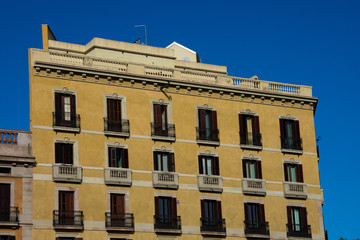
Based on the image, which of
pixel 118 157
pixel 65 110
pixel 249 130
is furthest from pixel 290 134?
pixel 65 110

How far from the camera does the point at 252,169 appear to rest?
232 feet

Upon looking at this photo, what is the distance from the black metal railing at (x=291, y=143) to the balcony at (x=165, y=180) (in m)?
11.1

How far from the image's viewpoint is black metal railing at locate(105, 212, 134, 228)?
6296cm

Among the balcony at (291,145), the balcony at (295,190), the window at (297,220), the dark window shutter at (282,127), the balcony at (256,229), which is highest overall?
the dark window shutter at (282,127)

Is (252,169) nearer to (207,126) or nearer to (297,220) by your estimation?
(207,126)

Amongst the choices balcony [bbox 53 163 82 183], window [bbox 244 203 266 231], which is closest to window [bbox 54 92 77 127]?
balcony [bbox 53 163 82 183]

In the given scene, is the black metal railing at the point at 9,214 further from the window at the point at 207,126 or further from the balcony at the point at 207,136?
the window at the point at 207,126

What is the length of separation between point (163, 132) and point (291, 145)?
40.1 feet

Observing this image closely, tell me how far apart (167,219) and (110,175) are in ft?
18.7

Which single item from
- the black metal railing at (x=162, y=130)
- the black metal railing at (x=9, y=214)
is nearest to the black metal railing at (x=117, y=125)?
the black metal railing at (x=162, y=130)

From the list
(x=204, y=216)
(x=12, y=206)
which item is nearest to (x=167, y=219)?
(x=204, y=216)

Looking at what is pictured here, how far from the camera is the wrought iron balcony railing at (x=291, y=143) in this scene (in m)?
72.7

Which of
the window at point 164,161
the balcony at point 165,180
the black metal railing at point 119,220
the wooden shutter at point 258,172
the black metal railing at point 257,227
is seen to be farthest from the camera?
the wooden shutter at point 258,172

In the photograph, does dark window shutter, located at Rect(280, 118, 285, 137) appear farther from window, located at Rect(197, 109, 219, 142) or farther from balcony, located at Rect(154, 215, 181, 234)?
balcony, located at Rect(154, 215, 181, 234)
